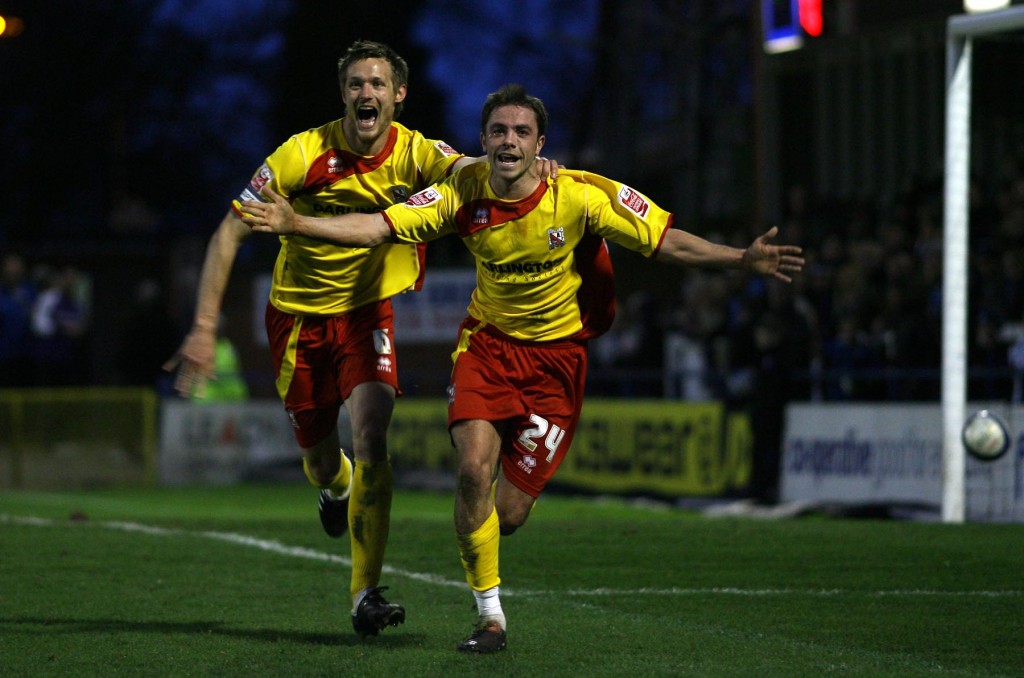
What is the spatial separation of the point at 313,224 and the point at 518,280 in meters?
1.04

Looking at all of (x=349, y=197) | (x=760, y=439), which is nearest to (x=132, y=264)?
(x=760, y=439)

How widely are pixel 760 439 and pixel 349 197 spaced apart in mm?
8538

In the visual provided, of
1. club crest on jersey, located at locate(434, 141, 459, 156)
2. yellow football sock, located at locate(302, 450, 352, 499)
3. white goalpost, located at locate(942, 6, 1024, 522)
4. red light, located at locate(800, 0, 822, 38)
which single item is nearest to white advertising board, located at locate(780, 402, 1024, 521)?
white goalpost, located at locate(942, 6, 1024, 522)

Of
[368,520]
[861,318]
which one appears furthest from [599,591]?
[861,318]

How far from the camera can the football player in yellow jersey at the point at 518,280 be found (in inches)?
272

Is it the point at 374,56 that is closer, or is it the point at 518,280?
the point at 518,280

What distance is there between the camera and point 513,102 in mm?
6977

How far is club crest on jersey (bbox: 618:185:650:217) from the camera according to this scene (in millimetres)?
7152

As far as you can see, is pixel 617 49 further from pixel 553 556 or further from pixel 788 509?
pixel 553 556

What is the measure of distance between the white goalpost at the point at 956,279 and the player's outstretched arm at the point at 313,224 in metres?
6.51

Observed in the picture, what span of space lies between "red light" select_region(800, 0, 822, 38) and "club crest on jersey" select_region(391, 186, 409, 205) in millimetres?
8775

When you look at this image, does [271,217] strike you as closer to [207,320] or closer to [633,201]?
[207,320]

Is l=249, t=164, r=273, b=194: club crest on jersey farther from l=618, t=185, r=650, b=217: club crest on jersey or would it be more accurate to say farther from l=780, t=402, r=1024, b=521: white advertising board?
l=780, t=402, r=1024, b=521: white advertising board

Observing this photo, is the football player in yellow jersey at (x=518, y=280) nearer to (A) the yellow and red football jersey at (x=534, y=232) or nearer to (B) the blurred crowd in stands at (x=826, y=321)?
(A) the yellow and red football jersey at (x=534, y=232)
